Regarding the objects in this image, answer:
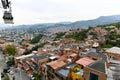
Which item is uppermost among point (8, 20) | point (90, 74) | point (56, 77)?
point (8, 20)

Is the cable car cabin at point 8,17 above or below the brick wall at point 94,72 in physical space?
A: above

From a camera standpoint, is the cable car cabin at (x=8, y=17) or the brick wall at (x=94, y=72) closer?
the cable car cabin at (x=8, y=17)

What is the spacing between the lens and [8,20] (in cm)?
489

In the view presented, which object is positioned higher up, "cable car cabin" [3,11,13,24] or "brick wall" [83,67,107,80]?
"cable car cabin" [3,11,13,24]

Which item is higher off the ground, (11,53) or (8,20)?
(8,20)

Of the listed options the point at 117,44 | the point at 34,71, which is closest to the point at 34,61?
the point at 34,71

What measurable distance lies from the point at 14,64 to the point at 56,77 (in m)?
17.7

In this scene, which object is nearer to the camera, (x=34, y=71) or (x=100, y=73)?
(x=100, y=73)

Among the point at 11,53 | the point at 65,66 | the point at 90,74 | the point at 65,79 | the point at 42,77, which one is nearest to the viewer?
the point at 90,74

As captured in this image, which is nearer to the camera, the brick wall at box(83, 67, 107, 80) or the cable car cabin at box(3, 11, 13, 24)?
the cable car cabin at box(3, 11, 13, 24)

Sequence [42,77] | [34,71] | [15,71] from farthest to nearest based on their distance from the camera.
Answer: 1. [15,71]
2. [34,71]
3. [42,77]

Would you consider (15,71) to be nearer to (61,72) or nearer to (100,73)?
(61,72)

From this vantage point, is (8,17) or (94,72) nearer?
(8,17)

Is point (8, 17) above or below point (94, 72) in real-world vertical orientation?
above
